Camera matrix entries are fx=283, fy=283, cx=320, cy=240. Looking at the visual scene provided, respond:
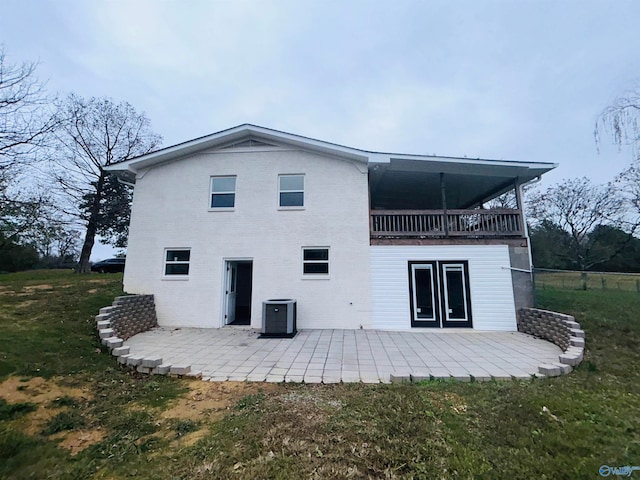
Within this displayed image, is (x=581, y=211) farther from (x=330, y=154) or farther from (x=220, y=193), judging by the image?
(x=220, y=193)

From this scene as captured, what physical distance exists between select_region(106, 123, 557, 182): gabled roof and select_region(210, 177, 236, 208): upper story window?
1.19 metres

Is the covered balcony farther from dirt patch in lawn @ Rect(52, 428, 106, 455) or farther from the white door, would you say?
dirt patch in lawn @ Rect(52, 428, 106, 455)

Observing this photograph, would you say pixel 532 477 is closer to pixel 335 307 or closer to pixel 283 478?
pixel 283 478

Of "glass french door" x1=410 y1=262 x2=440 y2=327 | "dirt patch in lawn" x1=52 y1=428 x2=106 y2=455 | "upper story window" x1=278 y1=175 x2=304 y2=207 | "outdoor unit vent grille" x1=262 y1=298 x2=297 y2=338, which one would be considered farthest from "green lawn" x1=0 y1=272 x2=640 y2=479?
"upper story window" x1=278 y1=175 x2=304 y2=207

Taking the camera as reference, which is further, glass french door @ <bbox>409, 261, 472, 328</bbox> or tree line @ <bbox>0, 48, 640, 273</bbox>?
glass french door @ <bbox>409, 261, 472, 328</bbox>

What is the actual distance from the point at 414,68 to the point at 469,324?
11.0m

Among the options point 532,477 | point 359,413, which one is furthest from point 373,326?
point 532,477

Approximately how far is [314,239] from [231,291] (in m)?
3.28

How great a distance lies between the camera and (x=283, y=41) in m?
11.2

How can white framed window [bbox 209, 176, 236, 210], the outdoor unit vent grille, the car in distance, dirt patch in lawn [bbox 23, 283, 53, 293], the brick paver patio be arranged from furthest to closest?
the car in distance → white framed window [bbox 209, 176, 236, 210] → dirt patch in lawn [bbox 23, 283, 53, 293] → the outdoor unit vent grille → the brick paver patio

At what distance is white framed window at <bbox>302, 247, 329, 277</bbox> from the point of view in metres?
8.76

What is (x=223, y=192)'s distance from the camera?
9398mm

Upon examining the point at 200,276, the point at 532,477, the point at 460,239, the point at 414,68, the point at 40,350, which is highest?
the point at 414,68

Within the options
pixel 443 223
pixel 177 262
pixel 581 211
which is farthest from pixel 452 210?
pixel 581 211
